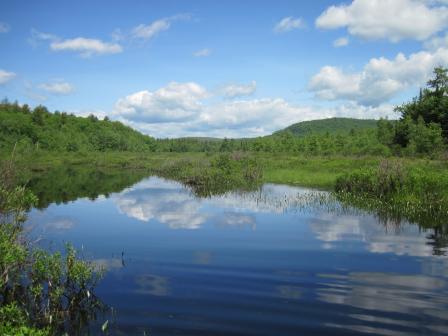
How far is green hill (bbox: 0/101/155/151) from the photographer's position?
105m

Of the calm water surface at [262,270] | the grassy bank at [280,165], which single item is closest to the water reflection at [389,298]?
the calm water surface at [262,270]

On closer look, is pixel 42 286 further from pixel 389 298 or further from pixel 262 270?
pixel 389 298

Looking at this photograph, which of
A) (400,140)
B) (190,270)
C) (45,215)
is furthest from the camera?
(400,140)

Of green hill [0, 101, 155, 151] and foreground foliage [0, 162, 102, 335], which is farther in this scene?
green hill [0, 101, 155, 151]

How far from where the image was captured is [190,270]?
47.3 feet

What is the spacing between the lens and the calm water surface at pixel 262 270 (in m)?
10.2

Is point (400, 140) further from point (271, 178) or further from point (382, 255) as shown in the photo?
point (382, 255)

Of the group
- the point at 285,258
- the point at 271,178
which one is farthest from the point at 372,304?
the point at 271,178

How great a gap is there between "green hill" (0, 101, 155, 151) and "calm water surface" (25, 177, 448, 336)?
7742 cm

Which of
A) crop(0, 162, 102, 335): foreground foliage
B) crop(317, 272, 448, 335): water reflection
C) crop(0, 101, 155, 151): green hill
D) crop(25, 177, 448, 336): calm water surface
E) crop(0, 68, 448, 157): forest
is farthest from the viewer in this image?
crop(0, 101, 155, 151): green hill

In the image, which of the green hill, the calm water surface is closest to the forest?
the green hill

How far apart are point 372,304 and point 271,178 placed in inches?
1478

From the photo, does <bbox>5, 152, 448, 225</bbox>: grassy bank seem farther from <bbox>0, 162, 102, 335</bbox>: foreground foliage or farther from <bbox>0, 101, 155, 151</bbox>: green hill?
<bbox>0, 101, 155, 151</bbox>: green hill

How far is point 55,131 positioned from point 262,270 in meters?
121
